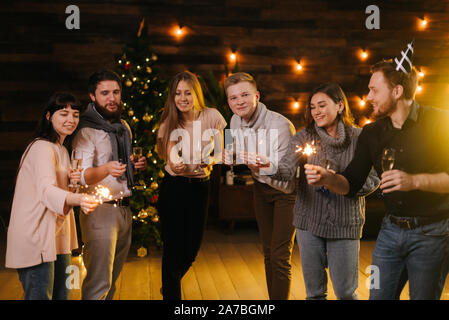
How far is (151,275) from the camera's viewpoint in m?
3.65

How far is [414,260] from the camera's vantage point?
178cm

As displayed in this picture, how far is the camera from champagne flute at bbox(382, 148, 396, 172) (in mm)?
1755

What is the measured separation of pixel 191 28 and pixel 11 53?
2.28m

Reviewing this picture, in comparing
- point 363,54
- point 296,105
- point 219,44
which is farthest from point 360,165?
point 363,54

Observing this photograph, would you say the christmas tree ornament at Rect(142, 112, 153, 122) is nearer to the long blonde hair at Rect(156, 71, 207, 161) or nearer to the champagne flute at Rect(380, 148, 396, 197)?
the long blonde hair at Rect(156, 71, 207, 161)

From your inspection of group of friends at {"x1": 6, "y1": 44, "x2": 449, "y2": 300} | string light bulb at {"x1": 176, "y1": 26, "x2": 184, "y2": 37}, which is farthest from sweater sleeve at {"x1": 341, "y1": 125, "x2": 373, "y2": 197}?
string light bulb at {"x1": 176, "y1": 26, "x2": 184, "y2": 37}

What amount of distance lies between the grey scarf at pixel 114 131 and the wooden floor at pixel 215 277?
1265 mm

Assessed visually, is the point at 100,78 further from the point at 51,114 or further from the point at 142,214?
the point at 142,214

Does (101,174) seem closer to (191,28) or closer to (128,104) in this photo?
(128,104)

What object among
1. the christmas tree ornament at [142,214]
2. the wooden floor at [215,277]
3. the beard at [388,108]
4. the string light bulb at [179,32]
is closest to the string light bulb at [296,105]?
the string light bulb at [179,32]

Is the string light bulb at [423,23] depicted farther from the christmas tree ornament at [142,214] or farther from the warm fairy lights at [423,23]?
the christmas tree ornament at [142,214]

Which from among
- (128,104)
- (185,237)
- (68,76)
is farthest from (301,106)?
(185,237)

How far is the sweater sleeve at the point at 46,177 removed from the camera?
76.4 inches

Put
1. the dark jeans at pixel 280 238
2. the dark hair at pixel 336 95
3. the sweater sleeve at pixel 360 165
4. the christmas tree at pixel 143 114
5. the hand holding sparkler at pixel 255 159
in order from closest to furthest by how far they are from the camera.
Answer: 1. the sweater sleeve at pixel 360 165
2. the dark hair at pixel 336 95
3. the hand holding sparkler at pixel 255 159
4. the dark jeans at pixel 280 238
5. the christmas tree at pixel 143 114
